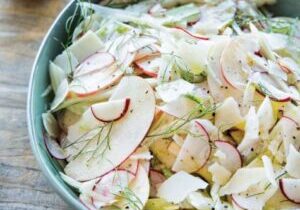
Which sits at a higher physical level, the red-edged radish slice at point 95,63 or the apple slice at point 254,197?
the red-edged radish slice at point 95,63

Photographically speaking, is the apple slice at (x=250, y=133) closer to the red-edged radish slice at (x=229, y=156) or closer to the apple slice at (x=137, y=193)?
the red-edged radish slice at (x=229, y=156)

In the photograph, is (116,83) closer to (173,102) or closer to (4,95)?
(173,102)

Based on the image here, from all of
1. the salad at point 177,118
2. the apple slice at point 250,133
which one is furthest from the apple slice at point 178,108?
the apple slice at point 250,133

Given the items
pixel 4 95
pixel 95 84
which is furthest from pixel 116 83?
pixel 4 95

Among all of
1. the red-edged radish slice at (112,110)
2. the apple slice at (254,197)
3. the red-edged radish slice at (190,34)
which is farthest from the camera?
the red-edged radish slice at (190,34)

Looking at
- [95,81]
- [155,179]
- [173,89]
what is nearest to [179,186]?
[155,179]

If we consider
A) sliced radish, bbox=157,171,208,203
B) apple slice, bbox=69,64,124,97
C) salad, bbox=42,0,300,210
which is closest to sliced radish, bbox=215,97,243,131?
salad, bbox=42,0,300,210

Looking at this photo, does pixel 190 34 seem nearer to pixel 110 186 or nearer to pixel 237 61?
pixel 237 61

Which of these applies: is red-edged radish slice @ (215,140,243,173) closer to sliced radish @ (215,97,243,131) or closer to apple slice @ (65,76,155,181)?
sliced radish @ (215,97,243,131)
